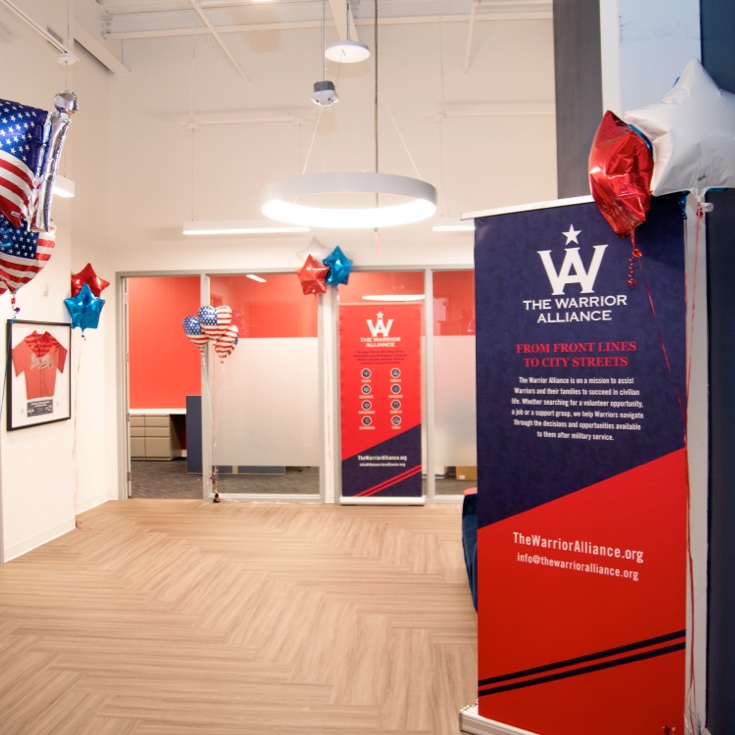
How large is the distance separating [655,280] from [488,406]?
33.1 inches

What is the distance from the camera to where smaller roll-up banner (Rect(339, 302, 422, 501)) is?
23.6 ft

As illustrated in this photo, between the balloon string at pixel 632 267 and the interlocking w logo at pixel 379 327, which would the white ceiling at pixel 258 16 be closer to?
the interlocking w logo at pixel 379 327

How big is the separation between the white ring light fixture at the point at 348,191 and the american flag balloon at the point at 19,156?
3.91 ft

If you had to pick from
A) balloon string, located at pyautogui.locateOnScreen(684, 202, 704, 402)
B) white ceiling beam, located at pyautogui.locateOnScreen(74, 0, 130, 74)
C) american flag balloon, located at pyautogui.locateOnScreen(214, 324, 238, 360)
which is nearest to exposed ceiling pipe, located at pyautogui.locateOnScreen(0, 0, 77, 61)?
white ceiling beam, located at pyautogui.locateOnScreen(74, 0, 130, 74)

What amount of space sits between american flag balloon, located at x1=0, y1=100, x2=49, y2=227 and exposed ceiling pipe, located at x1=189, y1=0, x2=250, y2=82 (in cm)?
457

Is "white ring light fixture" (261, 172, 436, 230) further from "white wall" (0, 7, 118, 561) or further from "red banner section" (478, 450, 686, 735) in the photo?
"white wall" (0, 7, 118, 561)

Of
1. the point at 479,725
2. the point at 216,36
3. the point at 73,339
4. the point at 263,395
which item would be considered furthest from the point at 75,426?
the point at 479,725

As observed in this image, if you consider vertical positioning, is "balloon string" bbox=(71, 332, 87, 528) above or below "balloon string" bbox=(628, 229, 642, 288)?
below

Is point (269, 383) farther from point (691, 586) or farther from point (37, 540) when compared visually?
point (691, 586)

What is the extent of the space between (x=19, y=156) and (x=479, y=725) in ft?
9.69

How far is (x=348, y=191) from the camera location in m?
3.15

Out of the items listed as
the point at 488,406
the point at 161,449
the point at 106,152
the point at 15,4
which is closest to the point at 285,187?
the point at 488,406

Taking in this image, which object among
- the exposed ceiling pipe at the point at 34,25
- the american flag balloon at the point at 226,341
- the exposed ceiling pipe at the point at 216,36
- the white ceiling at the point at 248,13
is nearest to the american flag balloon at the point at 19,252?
the exposed ceiling pipe at the point at 34,25

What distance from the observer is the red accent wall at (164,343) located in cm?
1086
